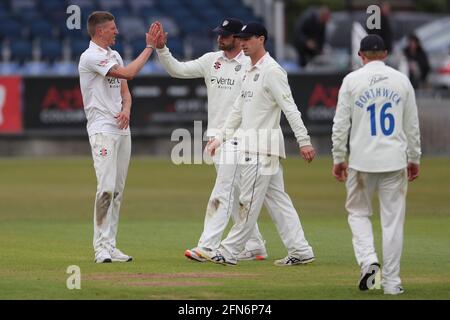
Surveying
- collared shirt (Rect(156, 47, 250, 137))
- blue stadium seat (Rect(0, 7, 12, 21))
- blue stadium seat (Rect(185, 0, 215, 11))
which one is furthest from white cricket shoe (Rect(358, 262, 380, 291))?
blue stadium seat (Rect(185, 0, 215, 11))

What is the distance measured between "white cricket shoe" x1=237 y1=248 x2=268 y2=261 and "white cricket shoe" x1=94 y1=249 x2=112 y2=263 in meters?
1.50

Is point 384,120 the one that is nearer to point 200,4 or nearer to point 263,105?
point 263,105

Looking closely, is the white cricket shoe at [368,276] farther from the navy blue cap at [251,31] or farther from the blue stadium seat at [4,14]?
the blue stadium seat at [4,14]

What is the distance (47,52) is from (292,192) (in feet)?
40.9

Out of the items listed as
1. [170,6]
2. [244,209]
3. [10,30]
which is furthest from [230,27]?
[170,6]

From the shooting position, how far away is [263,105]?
12.9 m

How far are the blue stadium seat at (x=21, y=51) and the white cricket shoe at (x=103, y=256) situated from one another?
2033 cm

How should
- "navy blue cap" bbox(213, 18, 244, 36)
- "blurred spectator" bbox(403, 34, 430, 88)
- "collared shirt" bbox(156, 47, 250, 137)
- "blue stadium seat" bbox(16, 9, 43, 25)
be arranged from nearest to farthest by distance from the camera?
"navy blue cap" bbox(213, 18, 244, 36) → "collared shirt" bbox(156, 47, 250, 137) → "blurred spectator" bbox(403, 34, 430, 88) → "blue stadium seat" bbox(16, 9, 43, 25)

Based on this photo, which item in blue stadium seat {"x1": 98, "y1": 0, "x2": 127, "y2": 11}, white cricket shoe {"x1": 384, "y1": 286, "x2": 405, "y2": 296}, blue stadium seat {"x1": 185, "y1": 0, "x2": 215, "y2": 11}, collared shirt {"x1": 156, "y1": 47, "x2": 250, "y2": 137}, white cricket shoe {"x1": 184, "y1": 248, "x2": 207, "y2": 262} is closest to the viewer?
white cricket shoe {"x1": 384, "y1": 286, "x2": 405, "y2": 296}

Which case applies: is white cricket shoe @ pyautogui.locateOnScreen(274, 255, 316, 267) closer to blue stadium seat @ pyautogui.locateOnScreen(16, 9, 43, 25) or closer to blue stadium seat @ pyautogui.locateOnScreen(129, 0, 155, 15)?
blue stadium seat @ pyautogui.locateOnScreen(16, 9, 43, 25)

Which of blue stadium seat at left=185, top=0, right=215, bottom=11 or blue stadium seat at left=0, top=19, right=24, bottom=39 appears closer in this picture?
blue stadium seat at left=0, top=19, right=24, bottom=39

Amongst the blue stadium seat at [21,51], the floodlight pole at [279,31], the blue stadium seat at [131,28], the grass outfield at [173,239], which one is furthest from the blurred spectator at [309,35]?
the blue stadium seat at [21,51]

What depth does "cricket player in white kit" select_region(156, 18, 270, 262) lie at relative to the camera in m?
13.2

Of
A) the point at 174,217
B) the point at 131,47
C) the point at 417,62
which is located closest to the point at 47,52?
the point at 131,47
